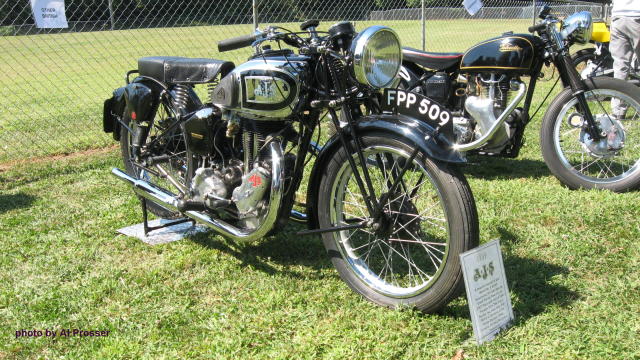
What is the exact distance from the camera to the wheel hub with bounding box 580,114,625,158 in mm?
4691

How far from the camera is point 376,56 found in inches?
109

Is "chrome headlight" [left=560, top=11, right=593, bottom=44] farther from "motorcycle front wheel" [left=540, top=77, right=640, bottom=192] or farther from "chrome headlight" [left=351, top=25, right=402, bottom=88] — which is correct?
"chrome headlight" [left=351, top=25, right=402, bottom=88]

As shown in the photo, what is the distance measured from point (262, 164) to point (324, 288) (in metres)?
0.76

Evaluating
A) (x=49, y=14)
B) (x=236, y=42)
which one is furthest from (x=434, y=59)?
(x=49, y=14)

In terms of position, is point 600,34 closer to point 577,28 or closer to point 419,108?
point 577,28

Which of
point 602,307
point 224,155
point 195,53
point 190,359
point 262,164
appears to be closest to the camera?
point 190,359

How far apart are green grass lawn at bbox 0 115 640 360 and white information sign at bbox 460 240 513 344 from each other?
8 centimetres

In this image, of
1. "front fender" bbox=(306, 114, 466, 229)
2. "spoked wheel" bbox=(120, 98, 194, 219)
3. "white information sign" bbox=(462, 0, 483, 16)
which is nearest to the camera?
"front fender" bbox=(306, 114, 466, 229)

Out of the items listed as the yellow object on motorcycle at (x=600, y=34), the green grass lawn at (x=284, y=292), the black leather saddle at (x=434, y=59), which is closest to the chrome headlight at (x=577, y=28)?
the black leather saddle at (x=434, y=59)

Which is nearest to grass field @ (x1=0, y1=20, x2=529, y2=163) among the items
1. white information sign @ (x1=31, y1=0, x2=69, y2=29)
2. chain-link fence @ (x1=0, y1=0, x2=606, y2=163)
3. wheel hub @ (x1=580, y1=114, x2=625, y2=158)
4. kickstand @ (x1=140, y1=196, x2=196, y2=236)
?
chain-link fence @ (x1=0, y1=0, x2=606, y2=163)

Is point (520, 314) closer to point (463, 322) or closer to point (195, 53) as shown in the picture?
point (463, 322)

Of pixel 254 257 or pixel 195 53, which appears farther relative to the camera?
pixel 195 53

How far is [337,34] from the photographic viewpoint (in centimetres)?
293

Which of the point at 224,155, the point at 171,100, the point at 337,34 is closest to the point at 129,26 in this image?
the point at 171,100
